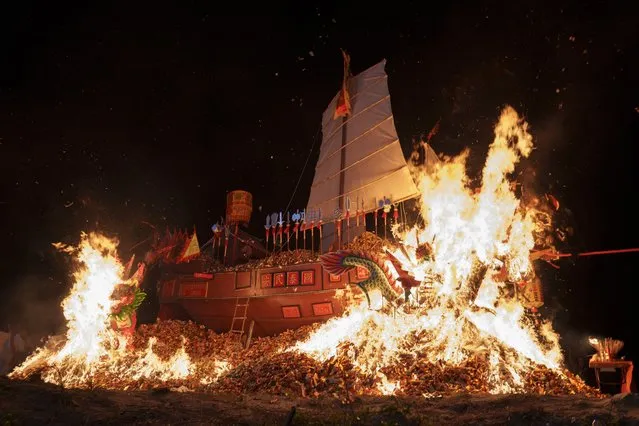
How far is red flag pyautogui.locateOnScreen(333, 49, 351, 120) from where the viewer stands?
23595 millimetres

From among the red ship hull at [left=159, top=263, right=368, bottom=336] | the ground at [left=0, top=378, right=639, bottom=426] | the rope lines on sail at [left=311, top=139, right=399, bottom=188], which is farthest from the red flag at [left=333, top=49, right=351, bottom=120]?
the ground at [left=0, top=378, right=639, bottom=426]

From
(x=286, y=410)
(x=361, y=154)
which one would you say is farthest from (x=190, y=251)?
(x=286, y=410)

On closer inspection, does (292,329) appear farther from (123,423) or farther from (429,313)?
(123,423)

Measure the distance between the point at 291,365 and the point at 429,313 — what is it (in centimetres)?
390

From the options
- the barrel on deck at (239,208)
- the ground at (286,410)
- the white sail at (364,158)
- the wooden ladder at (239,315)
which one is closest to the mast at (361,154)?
the white sail at (364,158)

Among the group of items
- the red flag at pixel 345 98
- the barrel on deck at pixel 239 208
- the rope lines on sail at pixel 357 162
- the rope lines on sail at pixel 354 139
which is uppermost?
the red flag at pixel 345 98

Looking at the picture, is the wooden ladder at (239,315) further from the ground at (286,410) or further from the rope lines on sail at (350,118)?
the rope lines on sail at (350,118)

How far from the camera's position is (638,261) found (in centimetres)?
1719

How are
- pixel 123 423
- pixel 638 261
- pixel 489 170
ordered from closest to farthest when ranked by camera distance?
1. pixel 123 423
2. pixel 489 170
3. pixel 638 261

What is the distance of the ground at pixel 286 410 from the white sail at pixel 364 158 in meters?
13.9

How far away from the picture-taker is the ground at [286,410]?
5.20 m

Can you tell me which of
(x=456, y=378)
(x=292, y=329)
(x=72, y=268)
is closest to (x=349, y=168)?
(x=292, y=329)

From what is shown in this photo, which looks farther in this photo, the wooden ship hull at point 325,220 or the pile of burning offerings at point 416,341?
the wooden ship hull at point 325,220

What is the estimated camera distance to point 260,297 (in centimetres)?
1678
